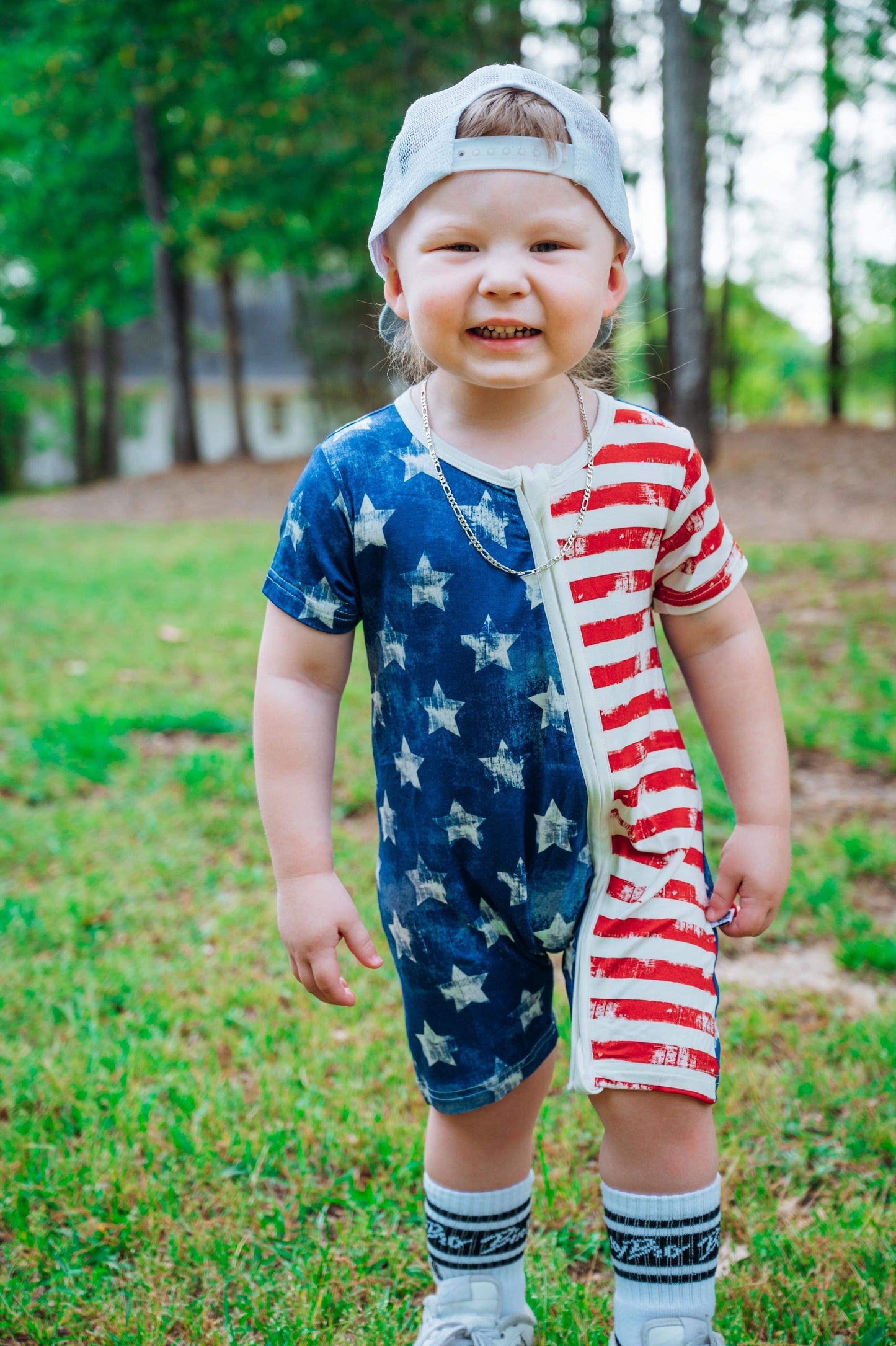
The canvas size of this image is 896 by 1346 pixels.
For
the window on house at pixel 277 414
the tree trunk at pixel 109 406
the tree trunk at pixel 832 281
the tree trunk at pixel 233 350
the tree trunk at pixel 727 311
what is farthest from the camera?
the window on house at pixel 277 414

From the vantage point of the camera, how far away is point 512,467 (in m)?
1.46

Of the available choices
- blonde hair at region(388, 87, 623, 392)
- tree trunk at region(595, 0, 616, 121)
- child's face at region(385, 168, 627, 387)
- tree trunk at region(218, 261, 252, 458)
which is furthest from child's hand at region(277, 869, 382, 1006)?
tree trunk at region(218, 261, 252, 458)

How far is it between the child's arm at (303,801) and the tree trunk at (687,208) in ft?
17.8

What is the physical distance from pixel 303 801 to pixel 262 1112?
1.04 meters

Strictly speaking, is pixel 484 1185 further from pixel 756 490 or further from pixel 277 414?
pixel 277 414

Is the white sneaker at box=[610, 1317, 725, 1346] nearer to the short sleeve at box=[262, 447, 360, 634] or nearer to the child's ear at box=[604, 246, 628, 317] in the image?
the short sleeve at box=[262, 447, 360, 634]

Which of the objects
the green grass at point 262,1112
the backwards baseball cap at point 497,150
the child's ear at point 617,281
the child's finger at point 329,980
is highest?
the backwards baseball cap at point 497,150

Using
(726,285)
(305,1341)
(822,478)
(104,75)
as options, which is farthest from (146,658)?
(726,285)

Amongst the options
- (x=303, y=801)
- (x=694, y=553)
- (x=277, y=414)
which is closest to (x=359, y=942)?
(x=303, y=801)

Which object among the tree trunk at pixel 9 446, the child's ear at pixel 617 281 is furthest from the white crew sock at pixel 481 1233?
A: the tree trunk at pixel 9 446

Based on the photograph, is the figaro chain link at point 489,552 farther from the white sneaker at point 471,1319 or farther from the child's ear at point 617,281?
the white sneaker at point 471,1319

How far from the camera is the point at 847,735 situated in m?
4.24

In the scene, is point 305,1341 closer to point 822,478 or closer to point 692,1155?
point 692,1155

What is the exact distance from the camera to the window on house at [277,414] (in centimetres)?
3419
